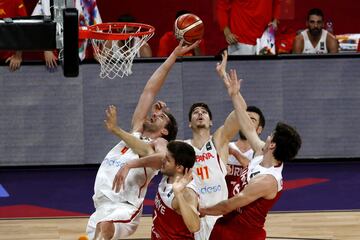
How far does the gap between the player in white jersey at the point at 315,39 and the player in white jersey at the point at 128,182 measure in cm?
491

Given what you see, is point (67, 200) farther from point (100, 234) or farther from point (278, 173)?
point (278, 173)

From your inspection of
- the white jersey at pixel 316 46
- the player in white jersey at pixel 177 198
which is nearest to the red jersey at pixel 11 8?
the white jersey at pixel 316 46

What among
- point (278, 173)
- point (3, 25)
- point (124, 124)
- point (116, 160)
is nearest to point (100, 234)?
point (116, 160)

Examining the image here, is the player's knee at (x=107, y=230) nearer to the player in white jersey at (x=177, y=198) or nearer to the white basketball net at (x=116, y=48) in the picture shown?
the player in white jersey at (x=177, y=198)

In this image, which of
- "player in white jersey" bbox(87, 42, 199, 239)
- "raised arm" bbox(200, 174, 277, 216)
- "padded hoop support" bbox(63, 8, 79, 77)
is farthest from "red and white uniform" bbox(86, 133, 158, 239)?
"padded hoop support" bbox(63, 8, 79, 77)

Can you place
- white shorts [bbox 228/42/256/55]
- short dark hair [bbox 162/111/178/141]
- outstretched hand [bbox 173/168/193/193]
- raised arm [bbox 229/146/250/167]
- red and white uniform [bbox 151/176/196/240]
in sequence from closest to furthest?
1. outstretched hand [bbox 173/168/193/193]
2. red and white uniform [bbox 151/176/196/240]
3. short dark hair [bbox 162/111/178/141]
4. raised arm [bbox 229/146/250/167]
5. white shorts [bbox 228/42/256/55]

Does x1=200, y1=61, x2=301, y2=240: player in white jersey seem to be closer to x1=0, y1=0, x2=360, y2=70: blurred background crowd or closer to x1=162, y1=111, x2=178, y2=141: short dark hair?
x1=162, y1=111, x2=178, y2=141: short dark hair

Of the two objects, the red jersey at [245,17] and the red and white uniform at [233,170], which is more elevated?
the red jersey at [245,17]

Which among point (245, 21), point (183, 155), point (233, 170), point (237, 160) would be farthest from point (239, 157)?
point (245, 21)

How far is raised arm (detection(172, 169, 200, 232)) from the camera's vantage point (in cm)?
800

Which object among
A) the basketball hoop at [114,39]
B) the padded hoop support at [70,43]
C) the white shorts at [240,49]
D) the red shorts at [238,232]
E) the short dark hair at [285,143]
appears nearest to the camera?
the padded hoop support at [70,43]

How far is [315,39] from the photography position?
14461 mm

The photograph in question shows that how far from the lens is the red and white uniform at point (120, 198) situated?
9.22 meters

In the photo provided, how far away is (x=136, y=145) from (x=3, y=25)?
2135mm
